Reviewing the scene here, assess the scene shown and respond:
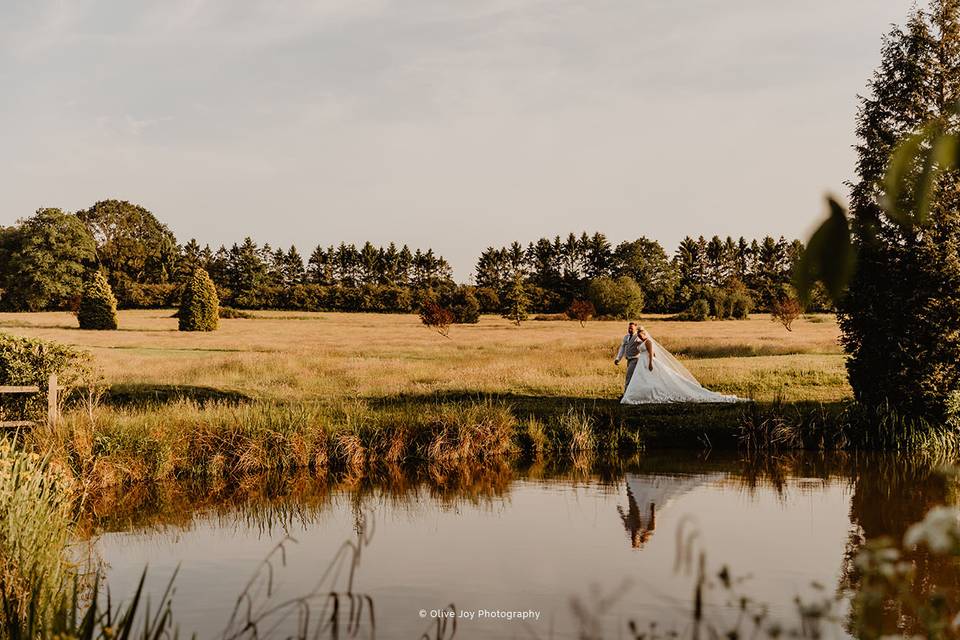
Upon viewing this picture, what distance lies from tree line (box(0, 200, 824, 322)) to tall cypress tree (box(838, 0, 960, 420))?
1523 inches

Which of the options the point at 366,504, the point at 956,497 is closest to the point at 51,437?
the point at 366,504

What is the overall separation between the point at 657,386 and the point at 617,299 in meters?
47.3

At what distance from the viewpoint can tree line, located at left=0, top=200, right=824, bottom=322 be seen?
223ft

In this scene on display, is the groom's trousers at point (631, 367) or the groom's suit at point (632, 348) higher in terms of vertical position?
the groom's suit at point (632, 348)

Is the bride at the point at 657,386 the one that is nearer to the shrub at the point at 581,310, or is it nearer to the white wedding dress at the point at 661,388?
the white wedding dress at the point at 661,388

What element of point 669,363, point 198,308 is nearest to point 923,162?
point 669,363

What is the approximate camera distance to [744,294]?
69.4 metres

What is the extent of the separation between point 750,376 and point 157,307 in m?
55.6

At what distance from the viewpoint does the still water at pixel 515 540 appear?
25.7ft

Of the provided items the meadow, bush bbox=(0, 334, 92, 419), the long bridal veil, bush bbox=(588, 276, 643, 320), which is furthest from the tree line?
bush bbox=(0, 334, 92, 419)

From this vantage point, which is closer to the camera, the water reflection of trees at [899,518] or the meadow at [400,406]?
the water reflection of trees at [899,518]

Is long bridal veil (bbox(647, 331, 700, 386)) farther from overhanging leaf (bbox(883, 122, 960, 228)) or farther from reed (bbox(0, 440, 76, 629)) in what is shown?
overhanging leaf (bbox(883, 122, 960, 228))

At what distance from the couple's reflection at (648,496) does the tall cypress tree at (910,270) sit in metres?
4.69

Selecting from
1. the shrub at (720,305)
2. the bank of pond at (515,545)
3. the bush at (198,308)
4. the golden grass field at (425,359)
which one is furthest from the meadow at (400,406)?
the shrub at (720,305)
